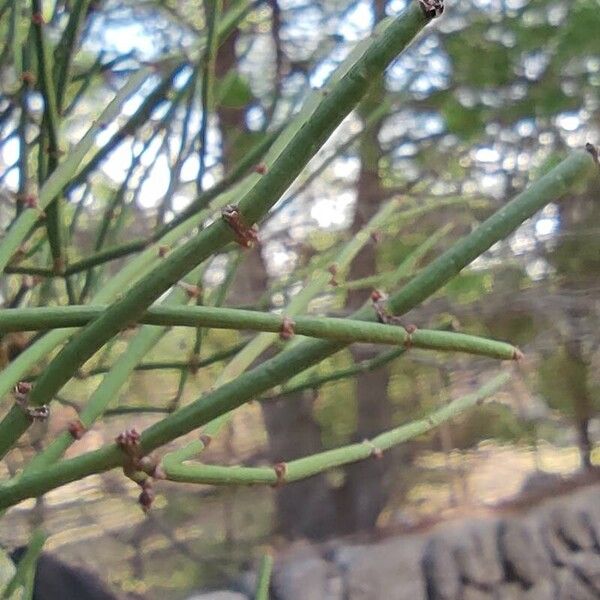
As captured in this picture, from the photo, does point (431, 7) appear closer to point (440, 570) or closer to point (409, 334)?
point (409, 334)

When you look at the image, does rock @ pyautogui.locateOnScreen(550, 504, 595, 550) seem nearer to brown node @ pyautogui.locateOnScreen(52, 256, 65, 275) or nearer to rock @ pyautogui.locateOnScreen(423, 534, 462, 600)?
rock @ pyautogui.locateOnScreen(423, 534, 462, 600)

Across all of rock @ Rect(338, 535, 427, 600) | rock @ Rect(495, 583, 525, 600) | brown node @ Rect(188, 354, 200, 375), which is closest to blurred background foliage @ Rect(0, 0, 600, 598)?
rock @ Rect(338, 535, 427, 600)

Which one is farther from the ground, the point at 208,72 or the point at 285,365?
the point at 208,72

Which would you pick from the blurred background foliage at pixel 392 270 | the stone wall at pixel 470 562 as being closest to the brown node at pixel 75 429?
the blurred background foliage at pixel 392 270

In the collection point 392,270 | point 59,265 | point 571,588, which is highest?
point 392,270

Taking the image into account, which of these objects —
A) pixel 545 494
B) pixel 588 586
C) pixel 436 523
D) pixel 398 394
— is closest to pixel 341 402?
pixel 398 394

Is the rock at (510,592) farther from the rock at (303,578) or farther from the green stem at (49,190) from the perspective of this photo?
the green stem at (49,190)

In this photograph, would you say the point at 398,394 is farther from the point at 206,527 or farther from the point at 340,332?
the point at 340,332

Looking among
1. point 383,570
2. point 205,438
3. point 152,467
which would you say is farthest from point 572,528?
point 152,467

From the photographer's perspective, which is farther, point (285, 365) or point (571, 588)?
point (571, 588)
